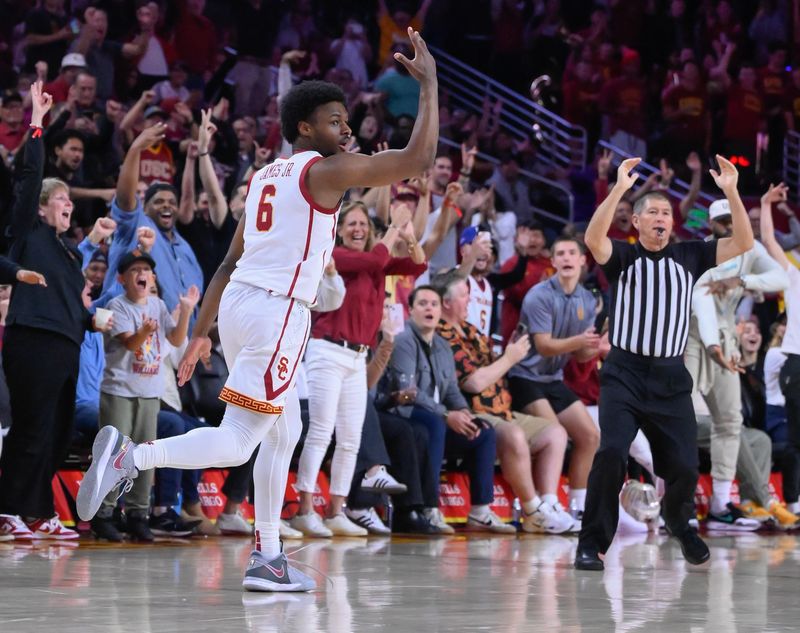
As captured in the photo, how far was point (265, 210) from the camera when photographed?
5.85m

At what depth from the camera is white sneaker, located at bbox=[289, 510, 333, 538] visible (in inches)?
362

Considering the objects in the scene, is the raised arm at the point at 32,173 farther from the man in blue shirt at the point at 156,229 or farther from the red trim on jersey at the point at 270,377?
the red trim on jersey at the point at 270,377

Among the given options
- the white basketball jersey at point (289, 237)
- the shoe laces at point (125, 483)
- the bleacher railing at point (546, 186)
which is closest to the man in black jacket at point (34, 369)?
the shoe laces at point (125, 483)

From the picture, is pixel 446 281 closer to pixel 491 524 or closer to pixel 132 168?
pixel 491 524

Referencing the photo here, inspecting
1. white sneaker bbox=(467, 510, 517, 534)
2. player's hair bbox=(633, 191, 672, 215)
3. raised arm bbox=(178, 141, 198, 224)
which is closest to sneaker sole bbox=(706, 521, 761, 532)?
white sneaker bbox=(467, 510, 517, 534)

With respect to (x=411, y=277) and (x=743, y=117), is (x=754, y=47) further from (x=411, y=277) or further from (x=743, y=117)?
(x=411, y=277)

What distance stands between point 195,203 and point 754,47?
11474 millimetres

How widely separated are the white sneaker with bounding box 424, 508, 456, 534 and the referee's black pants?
2.68m

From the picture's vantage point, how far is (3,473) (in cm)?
819

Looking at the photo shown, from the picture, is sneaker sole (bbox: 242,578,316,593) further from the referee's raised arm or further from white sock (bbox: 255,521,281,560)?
the referee's raised arm

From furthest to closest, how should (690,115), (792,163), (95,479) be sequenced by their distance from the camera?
(792,163) → (690,115) → (95,479)

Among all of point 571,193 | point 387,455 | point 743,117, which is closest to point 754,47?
point 743,117

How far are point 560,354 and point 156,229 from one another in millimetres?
3354

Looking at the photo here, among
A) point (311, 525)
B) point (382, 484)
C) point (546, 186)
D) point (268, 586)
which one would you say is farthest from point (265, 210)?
point (546, 186)
